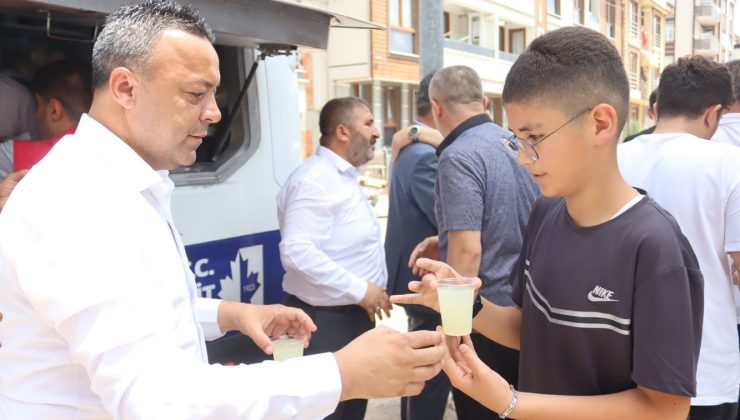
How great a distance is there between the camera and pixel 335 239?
3535mm

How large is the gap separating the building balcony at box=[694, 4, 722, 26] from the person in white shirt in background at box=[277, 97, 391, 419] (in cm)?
5424

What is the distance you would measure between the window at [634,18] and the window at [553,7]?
36.5ft

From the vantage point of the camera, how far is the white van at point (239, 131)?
277cm

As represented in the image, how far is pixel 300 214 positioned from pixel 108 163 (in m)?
1.95

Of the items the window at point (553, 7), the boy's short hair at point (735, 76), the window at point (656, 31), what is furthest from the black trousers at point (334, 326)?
the window at point (656, 31)

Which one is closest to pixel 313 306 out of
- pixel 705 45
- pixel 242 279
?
pixel 242 279

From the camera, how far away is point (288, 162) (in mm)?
3588

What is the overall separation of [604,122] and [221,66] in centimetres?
240

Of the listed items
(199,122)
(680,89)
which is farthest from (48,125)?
(680,89)

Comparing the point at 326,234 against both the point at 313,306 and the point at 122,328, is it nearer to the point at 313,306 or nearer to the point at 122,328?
the point at 313,306

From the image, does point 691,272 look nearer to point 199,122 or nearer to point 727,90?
point 199,122

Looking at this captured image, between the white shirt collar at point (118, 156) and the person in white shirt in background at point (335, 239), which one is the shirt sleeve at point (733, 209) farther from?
the white shirt collar at point (118, 156)

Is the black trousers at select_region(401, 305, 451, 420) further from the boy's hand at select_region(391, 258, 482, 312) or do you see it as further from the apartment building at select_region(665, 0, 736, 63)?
→ the apartment building at select_region(665, 0, 736, 63)

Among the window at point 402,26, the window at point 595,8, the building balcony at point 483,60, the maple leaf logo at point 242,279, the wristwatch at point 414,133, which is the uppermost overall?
the window at point 595,8
